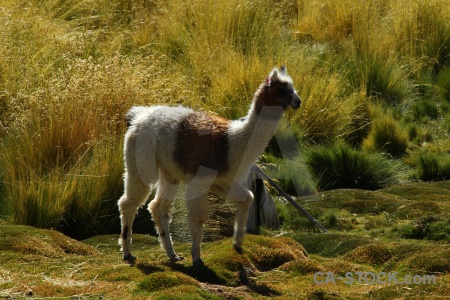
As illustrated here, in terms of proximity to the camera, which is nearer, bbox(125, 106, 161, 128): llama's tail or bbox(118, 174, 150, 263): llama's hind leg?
bbox(118, 174, 150, 263): llama's hind leg

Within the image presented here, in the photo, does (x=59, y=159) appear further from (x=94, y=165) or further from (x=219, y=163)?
(x=219, y=163)

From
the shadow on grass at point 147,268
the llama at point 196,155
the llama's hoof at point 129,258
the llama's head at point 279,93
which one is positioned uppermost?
the llama's head at point 279,93

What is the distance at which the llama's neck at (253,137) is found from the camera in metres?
6.90

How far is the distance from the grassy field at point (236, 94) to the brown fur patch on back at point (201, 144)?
40.1 inches

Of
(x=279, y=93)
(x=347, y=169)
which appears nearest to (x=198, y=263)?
(x=279, y=93)

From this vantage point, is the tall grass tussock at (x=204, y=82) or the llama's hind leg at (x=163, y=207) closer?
the llama's hind leg at (x=163, y=207)

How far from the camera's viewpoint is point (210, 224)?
385 inches

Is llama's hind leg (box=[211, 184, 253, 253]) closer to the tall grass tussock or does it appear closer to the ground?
the ground

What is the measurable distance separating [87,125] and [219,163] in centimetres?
409

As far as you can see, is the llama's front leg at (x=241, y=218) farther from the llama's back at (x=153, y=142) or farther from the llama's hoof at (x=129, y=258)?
the llama's hoof at (x=129, y=258)

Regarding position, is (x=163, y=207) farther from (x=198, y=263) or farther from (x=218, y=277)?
(x=218, y=277)

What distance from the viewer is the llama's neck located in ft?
22.6

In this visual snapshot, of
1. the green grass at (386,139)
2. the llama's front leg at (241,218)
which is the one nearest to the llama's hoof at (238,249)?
the llama's front leg at (241,218)

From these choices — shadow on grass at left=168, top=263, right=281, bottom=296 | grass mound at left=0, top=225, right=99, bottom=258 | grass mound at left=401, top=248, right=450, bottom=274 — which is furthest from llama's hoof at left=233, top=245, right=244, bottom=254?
grass mound at left=0, top=225, right=99, bottom=258
